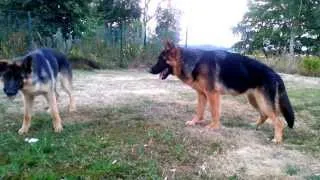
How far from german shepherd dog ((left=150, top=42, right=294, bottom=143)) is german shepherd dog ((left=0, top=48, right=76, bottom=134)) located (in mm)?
1579

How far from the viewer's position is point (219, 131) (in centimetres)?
648

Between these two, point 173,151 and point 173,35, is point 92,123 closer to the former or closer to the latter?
point 173,151

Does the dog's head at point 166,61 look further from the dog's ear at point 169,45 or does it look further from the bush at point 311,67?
the bush at point 311,67

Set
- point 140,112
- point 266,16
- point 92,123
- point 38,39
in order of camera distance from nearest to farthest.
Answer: point 92,123 → point 140,112 → point 38,39 → point 266,16

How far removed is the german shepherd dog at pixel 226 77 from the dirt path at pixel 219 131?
44 centimetres

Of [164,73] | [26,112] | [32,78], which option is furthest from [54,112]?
[164,73]

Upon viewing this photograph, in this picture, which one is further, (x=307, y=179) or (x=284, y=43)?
(x=284, y=43)

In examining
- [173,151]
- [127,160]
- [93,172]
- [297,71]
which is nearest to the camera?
[93,172]

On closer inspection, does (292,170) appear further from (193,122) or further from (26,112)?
(26,112)

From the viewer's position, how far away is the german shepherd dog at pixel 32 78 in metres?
5.59

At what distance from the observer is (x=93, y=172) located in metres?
4.62

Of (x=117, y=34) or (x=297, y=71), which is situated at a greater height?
(x=117, y=34)

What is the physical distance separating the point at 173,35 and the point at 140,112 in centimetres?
1824

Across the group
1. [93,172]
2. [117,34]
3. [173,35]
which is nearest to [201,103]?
[93,172]
